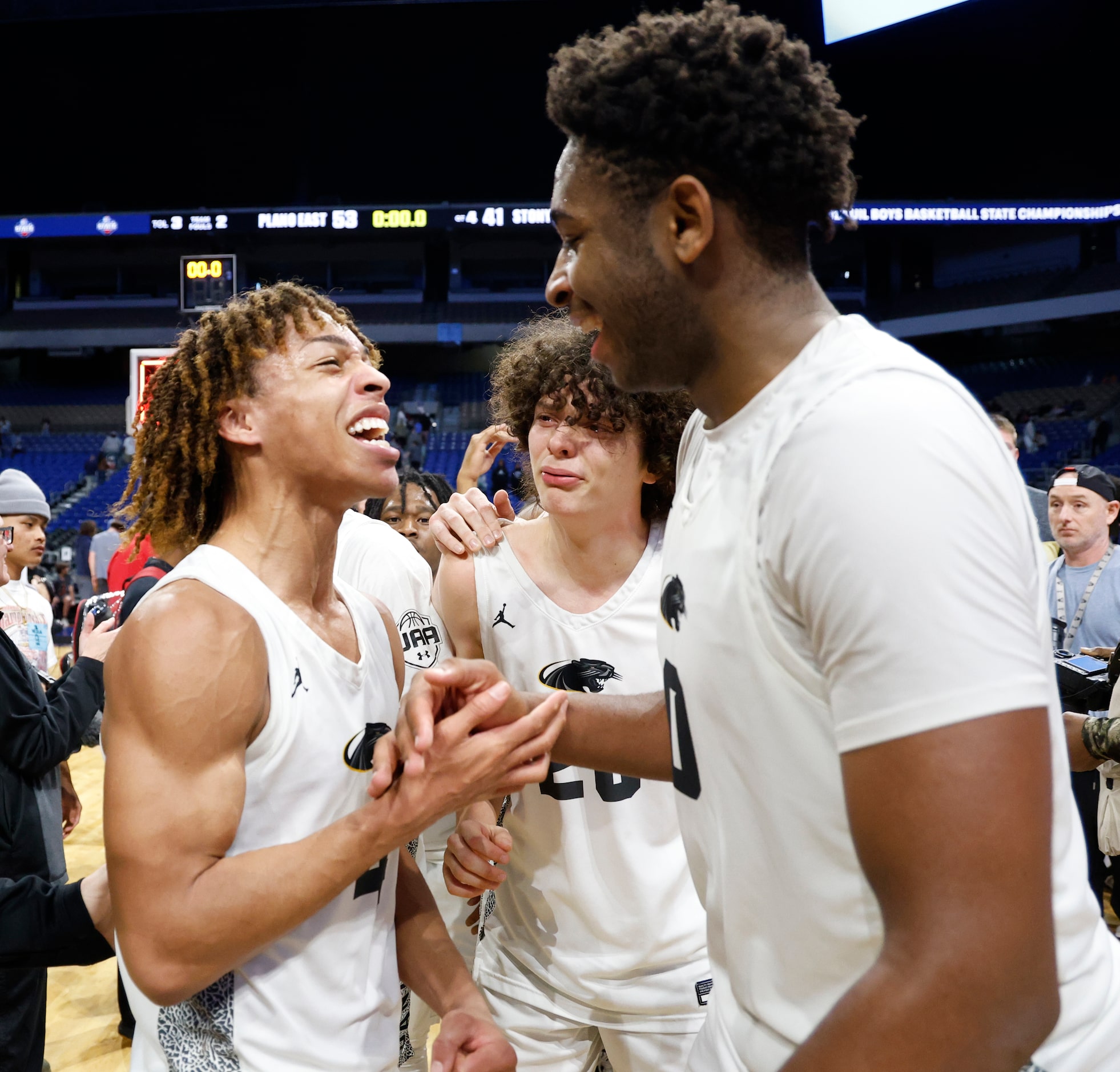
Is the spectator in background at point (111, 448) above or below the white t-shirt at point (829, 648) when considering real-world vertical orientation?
above

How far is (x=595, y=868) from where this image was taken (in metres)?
2.29

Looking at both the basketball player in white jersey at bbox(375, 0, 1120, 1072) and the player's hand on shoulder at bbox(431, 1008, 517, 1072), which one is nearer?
the basketball player in white jersey at bbox(375, 0, 1120, 1072)

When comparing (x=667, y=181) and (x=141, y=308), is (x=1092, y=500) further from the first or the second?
(x=141, y=308)

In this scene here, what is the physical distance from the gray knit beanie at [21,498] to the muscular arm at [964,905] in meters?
5.46

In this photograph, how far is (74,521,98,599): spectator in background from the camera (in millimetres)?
14633

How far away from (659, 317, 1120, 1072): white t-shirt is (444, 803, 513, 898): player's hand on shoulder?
751 millimetres

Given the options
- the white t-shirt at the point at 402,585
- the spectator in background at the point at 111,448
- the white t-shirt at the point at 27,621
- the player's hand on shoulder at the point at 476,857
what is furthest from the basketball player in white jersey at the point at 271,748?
the spectator in background at the point at 111,448

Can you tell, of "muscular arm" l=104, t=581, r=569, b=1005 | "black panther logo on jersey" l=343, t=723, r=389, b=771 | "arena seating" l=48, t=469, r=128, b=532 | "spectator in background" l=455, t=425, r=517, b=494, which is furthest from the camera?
"arena seating" l=48, t=469, r=128, b=532

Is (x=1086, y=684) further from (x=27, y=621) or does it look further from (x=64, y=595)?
(x=64, y=595)

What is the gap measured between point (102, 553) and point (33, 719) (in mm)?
10777

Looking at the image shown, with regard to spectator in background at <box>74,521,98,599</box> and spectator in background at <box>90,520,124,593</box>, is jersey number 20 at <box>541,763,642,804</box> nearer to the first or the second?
spectator in background at <box>90,520,124,593</box>

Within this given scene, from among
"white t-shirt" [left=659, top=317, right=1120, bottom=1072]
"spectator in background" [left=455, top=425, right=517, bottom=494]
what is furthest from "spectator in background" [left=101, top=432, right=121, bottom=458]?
"white t-shirt" [left=659, top=317, right=1120, bottom=1072]

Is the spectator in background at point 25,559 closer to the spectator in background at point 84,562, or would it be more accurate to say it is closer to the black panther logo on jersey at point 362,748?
the black panther logo on jersey at point 362,748

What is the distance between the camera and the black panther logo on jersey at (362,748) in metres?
1.71
